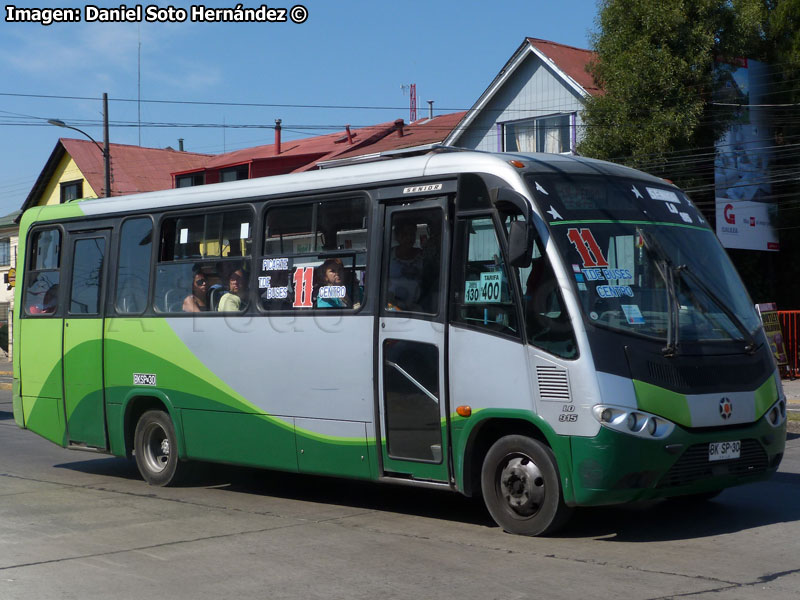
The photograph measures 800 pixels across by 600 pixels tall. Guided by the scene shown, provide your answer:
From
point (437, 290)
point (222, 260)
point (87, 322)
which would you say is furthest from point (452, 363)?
point (87, 322)

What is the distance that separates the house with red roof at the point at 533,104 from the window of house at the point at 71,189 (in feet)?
78.9

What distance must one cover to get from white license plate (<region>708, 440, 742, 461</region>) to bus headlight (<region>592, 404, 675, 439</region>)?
1.87 ft

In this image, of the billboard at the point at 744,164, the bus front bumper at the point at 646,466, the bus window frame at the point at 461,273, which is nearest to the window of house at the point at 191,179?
the billboard at the point at 744,164

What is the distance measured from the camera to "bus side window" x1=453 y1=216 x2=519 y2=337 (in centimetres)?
820

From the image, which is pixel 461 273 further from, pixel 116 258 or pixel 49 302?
pixel 49 302

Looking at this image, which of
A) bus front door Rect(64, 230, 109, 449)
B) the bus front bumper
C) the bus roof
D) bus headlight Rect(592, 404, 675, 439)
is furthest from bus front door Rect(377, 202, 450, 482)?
bus front door Rect(64, 230, 109, 449)

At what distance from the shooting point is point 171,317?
1122cm

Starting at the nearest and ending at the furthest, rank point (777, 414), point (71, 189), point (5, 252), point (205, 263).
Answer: point (777, 414) < point (205, 263) < point (71, 189) < point (5, 252)

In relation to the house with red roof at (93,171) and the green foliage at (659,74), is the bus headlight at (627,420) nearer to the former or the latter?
the green foliage at (659,74)

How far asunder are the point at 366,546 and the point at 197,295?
3991 millimetres

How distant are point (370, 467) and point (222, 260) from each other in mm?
2857

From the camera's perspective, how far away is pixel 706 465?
26.1ft

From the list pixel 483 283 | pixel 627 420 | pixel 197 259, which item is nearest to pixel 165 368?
pixel 197 259

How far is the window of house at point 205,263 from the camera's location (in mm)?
10570
